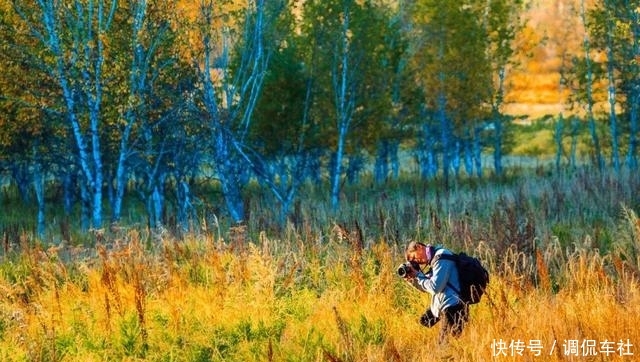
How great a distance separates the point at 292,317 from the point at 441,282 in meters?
1.86

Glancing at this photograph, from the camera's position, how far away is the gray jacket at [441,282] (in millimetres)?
5207

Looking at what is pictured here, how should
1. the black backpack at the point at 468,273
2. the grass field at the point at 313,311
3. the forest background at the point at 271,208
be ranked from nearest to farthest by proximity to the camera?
the grass field at the point at 313,311 → the black backpack at the point at 468,273 → the forest background at the point at 271,208

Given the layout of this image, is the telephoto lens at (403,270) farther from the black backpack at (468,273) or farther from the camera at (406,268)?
the black backpack at (468,273)

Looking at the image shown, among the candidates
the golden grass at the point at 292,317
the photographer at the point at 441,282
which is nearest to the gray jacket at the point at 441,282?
the photographer at the point at 441,282

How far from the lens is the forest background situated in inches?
235

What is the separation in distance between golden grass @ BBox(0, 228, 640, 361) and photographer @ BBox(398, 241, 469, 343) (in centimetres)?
16

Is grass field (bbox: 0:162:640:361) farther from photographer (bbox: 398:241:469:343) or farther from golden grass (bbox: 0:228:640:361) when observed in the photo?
photographer (bbox: 398:241:469:343)

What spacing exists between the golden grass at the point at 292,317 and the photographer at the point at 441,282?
155 millimetres

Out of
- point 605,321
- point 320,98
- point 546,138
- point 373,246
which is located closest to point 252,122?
point 320,98

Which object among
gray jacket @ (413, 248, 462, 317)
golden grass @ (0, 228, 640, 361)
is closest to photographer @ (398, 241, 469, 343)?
gray jacket @ (413, 248, 462, 317)

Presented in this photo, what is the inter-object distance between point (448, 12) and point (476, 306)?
23100 mm

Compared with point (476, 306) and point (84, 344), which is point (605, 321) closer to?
point (476, 306)

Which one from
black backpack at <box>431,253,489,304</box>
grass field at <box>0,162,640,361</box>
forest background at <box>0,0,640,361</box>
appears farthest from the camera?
forest background at <box>0,0,640,361</box>

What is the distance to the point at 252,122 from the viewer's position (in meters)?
24.3
